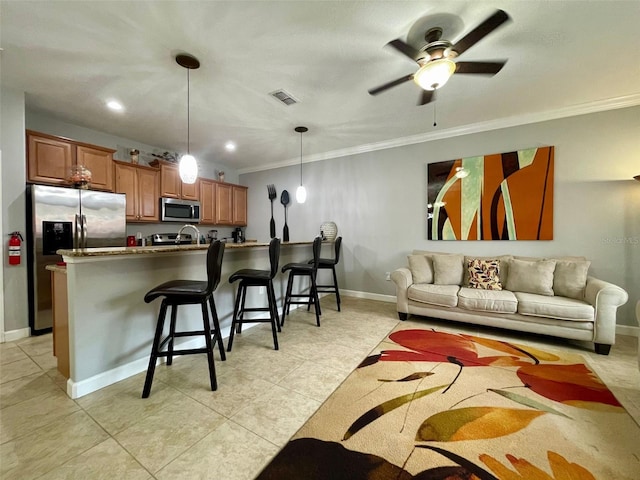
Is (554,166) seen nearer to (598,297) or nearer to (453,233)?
(453,233)

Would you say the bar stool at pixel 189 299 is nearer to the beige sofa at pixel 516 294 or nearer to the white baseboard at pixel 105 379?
the white baseboard at pixel 105 379

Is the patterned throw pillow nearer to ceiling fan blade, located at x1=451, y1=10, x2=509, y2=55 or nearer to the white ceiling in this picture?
the white ceiling

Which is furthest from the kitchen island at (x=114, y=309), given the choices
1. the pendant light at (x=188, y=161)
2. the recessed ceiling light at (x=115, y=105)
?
the recessed ceiling light at (x=115, y=105)

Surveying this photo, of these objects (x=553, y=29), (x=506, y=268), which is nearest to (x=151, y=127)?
(x=553, y=29)

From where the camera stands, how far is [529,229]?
127 inches

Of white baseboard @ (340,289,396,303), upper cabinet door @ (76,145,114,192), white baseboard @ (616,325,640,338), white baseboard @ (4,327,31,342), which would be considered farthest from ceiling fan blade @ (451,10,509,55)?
white baseboard @ (4,327,31,342)

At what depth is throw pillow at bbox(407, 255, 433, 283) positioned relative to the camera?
3.38 meters

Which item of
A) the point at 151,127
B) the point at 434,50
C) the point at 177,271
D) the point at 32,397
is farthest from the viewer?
the point at 151,127

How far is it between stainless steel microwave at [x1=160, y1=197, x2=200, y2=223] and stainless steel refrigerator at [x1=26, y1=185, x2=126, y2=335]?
1.08m

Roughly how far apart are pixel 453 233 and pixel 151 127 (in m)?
4.71

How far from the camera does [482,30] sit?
5.25 ft

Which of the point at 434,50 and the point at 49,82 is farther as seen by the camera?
the point at 49,82

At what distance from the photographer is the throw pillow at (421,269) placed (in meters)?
3.38

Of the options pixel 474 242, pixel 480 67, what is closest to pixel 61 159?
pixel 480 67
